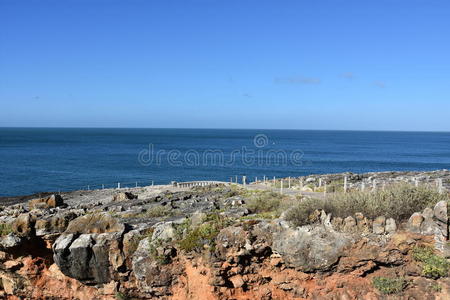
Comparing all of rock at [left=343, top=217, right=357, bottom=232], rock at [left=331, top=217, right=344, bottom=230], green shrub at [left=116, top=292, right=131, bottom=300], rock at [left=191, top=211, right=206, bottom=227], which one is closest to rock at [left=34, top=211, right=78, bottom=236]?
green shrub at [left=116, top=292, right=131, bottom=300]

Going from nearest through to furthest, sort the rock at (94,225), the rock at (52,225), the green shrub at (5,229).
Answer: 1. the rock at (94,225)
2. the green shrub at (5,229)
3. the rock at (52,225)

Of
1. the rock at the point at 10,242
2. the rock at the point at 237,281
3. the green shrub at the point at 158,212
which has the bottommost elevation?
the rock at the point at 237,281

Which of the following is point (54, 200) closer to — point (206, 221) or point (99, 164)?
point (206, 221)

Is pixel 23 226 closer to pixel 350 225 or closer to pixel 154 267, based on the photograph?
pixel 154 267

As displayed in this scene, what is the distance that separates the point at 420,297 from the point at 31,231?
16607 millimetres

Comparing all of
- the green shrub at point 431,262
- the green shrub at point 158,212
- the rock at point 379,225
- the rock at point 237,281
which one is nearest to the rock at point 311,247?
the rock at point 379,225

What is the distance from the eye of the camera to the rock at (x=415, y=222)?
1348 cm

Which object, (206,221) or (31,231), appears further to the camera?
(31,231)

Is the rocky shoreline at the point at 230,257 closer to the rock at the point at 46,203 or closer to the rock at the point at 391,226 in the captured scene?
the rock at the point at 391,226

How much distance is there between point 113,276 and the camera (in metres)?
16.8

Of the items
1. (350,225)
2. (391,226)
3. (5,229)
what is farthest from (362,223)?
(5,229)

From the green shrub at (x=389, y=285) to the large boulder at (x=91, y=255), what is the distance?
10160 millimetres

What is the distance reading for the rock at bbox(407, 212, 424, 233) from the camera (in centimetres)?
1348

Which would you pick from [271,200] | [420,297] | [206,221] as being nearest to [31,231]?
[206,221]
